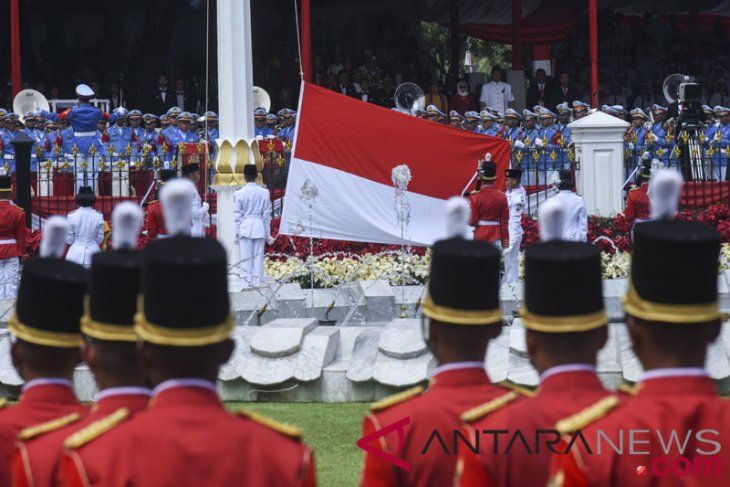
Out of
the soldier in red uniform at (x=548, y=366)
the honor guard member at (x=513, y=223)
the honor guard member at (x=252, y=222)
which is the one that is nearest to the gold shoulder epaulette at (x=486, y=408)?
the soldier in red uniform at (x=548, y=366)

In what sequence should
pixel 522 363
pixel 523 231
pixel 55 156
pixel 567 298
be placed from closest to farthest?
pixel 567 298, pixel 522 363, pixel 523 231, pixel 55 156

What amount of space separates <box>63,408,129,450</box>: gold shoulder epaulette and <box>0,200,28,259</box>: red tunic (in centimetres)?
1212

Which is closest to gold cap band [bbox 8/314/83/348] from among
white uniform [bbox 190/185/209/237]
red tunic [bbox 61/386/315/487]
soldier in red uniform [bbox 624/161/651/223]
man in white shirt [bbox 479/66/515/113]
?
red tunic [bbox 61/386/315/487]

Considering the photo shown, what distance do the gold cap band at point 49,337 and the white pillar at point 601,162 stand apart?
15.1 m

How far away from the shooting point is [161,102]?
2650 cm

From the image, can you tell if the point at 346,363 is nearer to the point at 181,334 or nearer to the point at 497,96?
the point at 181,334

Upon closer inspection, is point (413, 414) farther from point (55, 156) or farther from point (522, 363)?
point (55, 156)

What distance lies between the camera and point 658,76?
2700cm

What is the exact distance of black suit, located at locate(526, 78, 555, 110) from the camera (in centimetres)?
2531

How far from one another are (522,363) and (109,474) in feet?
20.4

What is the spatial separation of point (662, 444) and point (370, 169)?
13.3 meters

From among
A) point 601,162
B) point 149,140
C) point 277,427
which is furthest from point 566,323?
point 149,140

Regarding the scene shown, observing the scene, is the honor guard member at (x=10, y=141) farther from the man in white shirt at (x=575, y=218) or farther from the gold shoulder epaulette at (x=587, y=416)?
the gold shoulder epaulette at (x=587, y=416)

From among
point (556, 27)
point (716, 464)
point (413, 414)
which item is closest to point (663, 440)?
point (716, 464)
